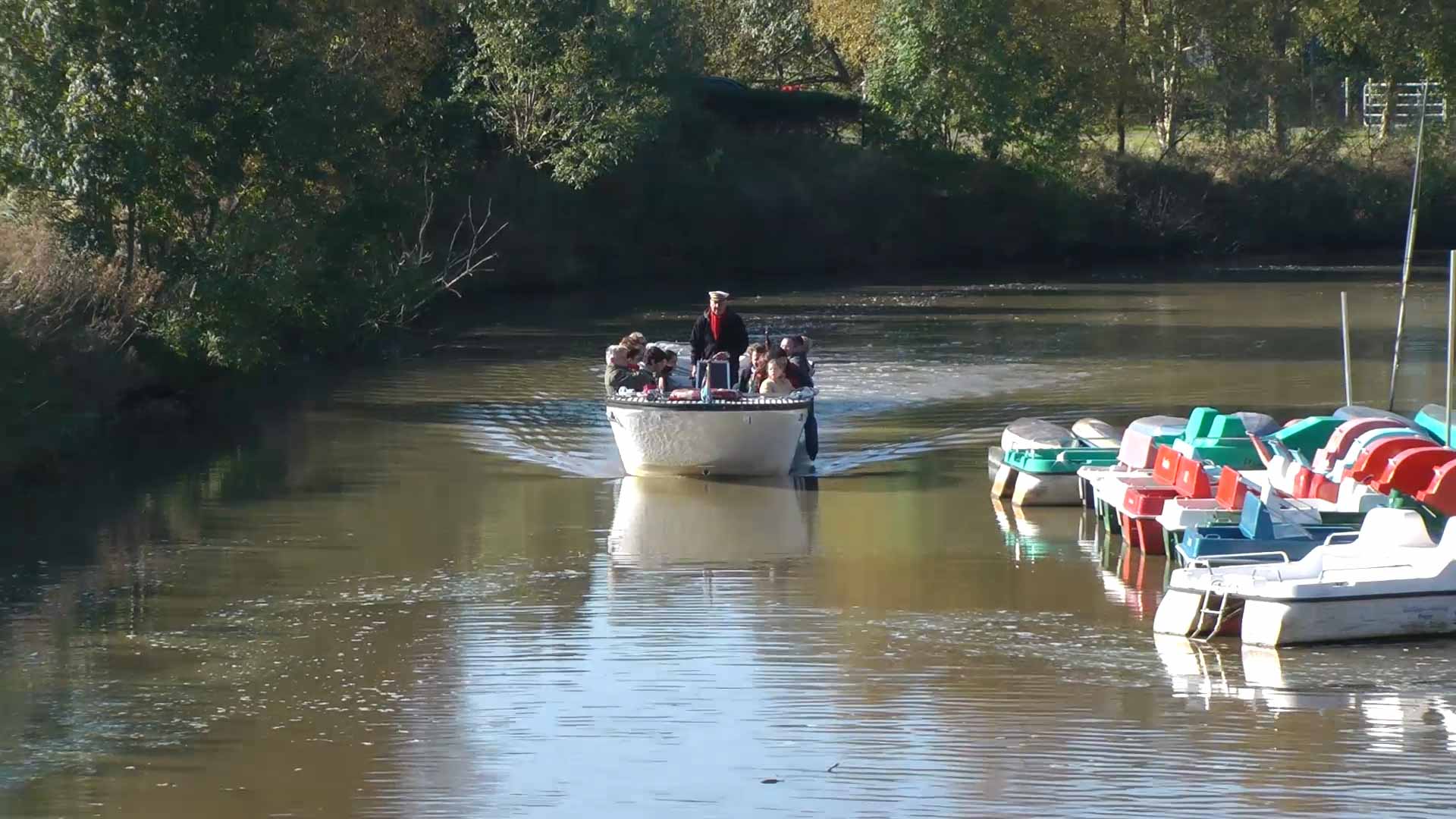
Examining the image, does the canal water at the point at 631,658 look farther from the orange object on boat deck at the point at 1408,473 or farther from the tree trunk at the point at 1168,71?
the tree trunk at the point at 1168,71

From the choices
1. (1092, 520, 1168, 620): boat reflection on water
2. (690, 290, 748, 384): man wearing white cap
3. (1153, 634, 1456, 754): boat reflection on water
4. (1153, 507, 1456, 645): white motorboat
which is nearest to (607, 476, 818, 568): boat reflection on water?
(690, 290, 748, 384): man wearing white cap

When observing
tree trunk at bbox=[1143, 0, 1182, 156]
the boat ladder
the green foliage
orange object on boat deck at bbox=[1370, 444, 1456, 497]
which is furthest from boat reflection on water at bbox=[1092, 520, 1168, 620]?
tree trunk at bbox=[1143, 0, 1182, 156]

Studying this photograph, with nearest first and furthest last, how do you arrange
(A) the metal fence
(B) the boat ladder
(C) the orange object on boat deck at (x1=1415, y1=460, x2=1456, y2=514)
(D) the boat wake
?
1. (B) the boat ladder
2. (C) the orange object on boat deck at (x1=1415, y1=460, x2=1456, y2=514)
3. (D) the boat wake
4. (A) the metal fence

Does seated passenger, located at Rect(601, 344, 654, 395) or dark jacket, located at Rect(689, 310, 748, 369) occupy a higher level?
dark jacket, located at Rect(689, 310, 748, 369)

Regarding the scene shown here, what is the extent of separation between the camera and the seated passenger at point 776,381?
18078 millimetres

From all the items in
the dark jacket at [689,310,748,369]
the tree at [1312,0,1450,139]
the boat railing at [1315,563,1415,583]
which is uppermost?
the tree at [1312,0,1450,139]

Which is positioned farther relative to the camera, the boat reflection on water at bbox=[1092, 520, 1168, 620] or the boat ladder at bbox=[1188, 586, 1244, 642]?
the boat reflection on water at bbox=[1092, 520, 1168, 620]

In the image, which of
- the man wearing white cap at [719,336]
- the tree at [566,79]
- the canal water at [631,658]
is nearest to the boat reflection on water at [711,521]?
the canal water at [631,658]

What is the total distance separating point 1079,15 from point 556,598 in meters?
43.8

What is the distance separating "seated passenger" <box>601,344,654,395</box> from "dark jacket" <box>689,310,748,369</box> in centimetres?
70

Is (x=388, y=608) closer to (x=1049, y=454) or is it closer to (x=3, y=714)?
(x=3, y=714)

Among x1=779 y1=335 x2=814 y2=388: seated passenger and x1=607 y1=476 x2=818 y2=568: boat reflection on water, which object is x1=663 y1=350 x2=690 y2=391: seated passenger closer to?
x1=779 y1=335 x2=814 y2=388: seated passenger

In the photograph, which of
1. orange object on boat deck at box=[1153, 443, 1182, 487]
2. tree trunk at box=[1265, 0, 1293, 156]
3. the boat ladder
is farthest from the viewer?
tree trunk at box=[1265, 0, 1293, 156]

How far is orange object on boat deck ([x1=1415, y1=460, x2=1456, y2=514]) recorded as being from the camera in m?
13.3
